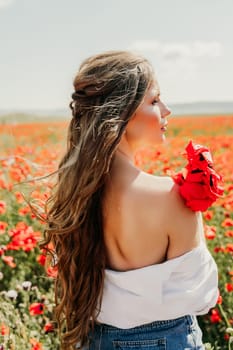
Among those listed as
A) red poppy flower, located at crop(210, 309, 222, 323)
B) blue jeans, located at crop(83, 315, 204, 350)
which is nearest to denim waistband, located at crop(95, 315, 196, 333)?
blue jeans, located at crop(83, 315, 204, 350)

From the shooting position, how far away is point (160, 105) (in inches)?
88.4

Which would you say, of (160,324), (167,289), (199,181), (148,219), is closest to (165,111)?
(199,181)

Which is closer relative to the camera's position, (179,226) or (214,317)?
(179,226)

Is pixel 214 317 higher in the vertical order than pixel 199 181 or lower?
lower

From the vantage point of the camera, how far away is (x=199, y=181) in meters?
2.14

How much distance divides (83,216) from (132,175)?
227mm

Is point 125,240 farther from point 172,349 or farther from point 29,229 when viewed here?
point 29,229

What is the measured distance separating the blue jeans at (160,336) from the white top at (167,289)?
27mm

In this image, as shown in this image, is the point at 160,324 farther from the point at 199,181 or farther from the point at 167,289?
the point at 199,181

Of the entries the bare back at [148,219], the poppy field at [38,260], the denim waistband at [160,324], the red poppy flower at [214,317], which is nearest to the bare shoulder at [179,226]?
the bare back at [148,219]

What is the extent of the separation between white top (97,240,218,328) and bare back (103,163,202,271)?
35 mm

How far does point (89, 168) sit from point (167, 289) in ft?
1.39

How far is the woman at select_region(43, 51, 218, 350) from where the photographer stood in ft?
6.90

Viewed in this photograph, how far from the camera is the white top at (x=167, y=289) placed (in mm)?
2105
